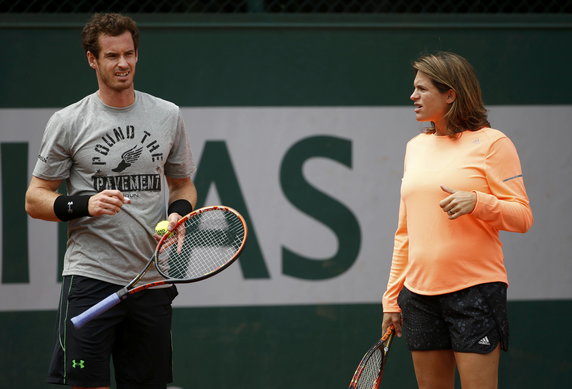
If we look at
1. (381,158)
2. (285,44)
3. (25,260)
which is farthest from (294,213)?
(25,260)

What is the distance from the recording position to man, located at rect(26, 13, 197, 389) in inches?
114

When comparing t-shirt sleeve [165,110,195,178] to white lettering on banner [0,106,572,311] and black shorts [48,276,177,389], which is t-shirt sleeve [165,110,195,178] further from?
white lettering on banner [0,106,572,311]

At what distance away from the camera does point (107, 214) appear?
2.84m

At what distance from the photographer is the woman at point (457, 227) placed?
282 centimetres

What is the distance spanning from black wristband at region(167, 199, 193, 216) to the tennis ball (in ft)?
0.39

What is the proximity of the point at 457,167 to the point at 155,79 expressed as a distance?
75.0 inches

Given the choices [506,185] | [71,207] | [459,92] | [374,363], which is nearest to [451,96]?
[459,92]

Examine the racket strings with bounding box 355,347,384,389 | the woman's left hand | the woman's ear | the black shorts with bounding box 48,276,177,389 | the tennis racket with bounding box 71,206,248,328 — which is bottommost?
the racket strings with bounding box 355,347,384,389

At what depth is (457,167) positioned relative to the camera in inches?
113

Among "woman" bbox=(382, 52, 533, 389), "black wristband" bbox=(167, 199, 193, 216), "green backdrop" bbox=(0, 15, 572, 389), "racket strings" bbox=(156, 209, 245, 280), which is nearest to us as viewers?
"woman" bbox=(382, 52, 533, 389)

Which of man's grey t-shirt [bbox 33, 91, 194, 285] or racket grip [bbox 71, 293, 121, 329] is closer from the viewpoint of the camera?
racket grip [bbox 71, 293, 121, 329]

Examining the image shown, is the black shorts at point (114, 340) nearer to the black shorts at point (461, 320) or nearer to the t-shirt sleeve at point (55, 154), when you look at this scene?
the t-shirt sleeve at point (55, 154)

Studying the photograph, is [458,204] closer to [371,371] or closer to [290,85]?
[371,371]

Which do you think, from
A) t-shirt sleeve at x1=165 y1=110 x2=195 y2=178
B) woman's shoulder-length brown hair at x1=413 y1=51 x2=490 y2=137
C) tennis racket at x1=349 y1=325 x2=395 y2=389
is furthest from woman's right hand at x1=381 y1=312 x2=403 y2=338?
t-shirt sleeve at x1=165 y1=110 x2=195 y2=178
